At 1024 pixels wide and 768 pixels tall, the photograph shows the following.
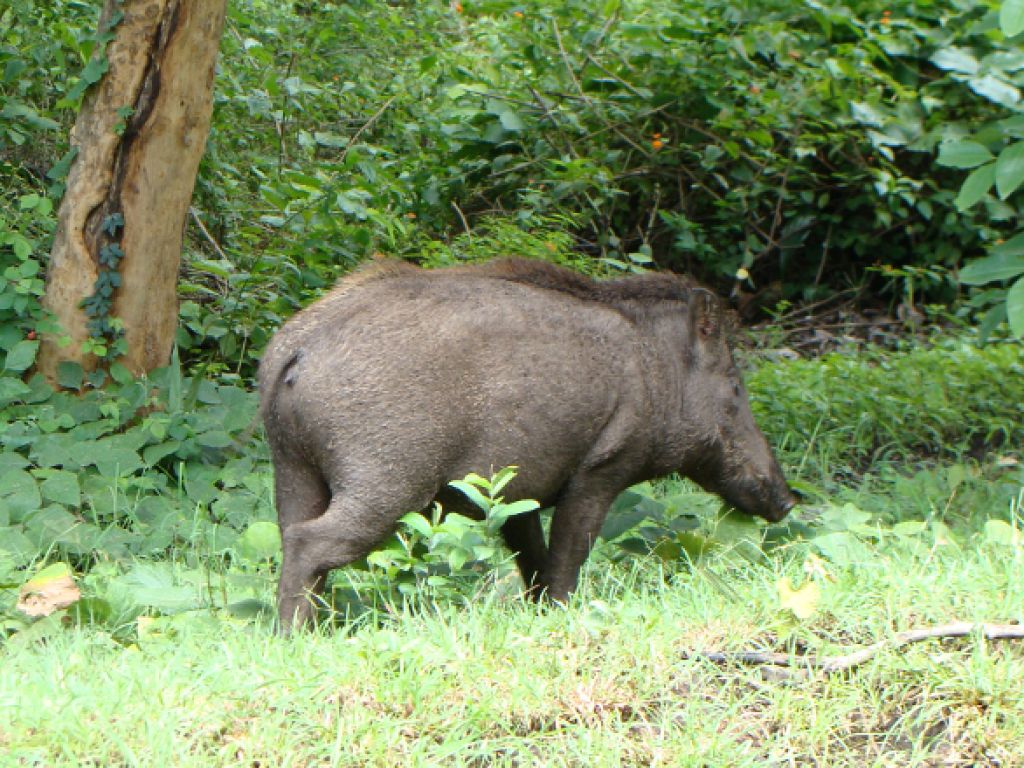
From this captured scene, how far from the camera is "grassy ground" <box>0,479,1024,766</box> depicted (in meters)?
3.15

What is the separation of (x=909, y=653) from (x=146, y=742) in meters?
1.92

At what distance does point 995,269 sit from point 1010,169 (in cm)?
50

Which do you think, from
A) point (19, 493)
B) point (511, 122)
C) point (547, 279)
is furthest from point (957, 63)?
point (19, 493)

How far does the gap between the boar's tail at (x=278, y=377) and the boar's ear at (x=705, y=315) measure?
1.56 m

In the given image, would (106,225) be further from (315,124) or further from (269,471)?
(315,124)

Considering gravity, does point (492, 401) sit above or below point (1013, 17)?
below

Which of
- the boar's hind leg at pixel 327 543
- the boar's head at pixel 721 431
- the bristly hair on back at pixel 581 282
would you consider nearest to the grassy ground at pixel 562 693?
the boar's hind leg at pixel 327 543

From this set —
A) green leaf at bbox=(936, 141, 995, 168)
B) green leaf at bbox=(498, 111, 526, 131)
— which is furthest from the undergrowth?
green leaf at bbox=(498, 111, 526, 131)

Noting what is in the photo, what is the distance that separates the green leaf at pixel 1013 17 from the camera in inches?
181

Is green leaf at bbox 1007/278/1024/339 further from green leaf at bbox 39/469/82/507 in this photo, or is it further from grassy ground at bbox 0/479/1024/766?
green leaf at bbox 39/469/82/507

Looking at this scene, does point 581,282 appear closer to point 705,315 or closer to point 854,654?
point 705,315

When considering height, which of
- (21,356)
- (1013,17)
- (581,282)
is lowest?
(21,356)

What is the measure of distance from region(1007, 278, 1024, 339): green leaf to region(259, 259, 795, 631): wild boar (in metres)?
1.08

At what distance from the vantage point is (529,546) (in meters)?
5.04
